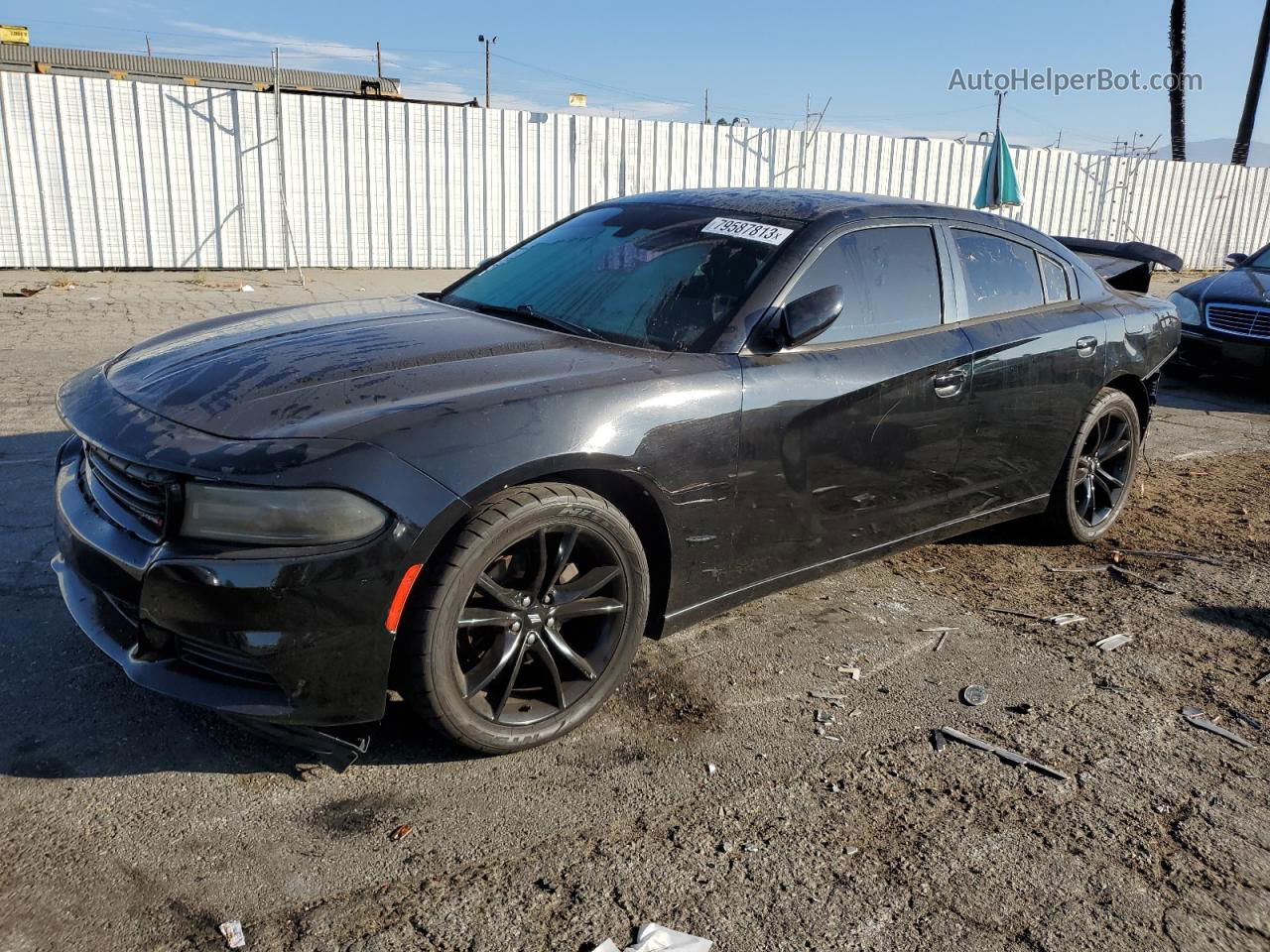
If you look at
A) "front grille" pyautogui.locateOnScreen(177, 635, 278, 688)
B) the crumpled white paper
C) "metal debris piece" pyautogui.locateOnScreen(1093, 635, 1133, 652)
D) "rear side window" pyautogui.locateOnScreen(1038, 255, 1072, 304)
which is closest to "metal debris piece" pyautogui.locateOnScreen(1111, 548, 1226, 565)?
"metal debris piece" pyautogui.locateOnScreen(1093, 635, 1133, 652)

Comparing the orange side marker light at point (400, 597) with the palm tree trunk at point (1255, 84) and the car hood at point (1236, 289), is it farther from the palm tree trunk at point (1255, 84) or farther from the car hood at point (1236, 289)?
the palm tree trunk at point (1255, 84)

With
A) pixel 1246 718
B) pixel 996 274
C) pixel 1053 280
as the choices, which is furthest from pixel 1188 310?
pixel 1246 718

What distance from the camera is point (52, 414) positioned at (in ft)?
20.6

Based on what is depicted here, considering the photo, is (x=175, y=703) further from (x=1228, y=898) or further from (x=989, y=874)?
(x=1228, y=898)

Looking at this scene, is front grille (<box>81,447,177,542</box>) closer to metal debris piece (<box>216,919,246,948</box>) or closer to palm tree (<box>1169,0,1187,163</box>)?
metal debris piece (<box>216,919,246,948</box>)

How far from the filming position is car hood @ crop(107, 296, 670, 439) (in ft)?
8.75

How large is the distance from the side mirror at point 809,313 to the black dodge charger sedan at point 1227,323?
7.51 meters

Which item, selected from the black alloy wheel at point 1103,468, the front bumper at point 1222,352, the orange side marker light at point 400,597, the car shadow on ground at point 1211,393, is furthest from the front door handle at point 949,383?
the front bumper at point 1222,352

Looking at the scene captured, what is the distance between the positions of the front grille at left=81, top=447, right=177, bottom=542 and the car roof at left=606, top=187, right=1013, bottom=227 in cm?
236

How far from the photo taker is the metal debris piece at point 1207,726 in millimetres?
3176

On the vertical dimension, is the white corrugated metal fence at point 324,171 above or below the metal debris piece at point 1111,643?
above

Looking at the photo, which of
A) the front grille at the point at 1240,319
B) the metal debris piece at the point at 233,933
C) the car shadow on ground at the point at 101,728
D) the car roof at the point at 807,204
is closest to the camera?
the metal debris piece at the point at 233,933

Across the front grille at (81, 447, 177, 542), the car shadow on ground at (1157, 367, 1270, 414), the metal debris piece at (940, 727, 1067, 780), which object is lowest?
the car shadow on ground at (1157, 367, 1270, 414)

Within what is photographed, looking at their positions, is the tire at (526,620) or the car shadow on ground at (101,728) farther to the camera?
the car shadow on ground at (101,728)
